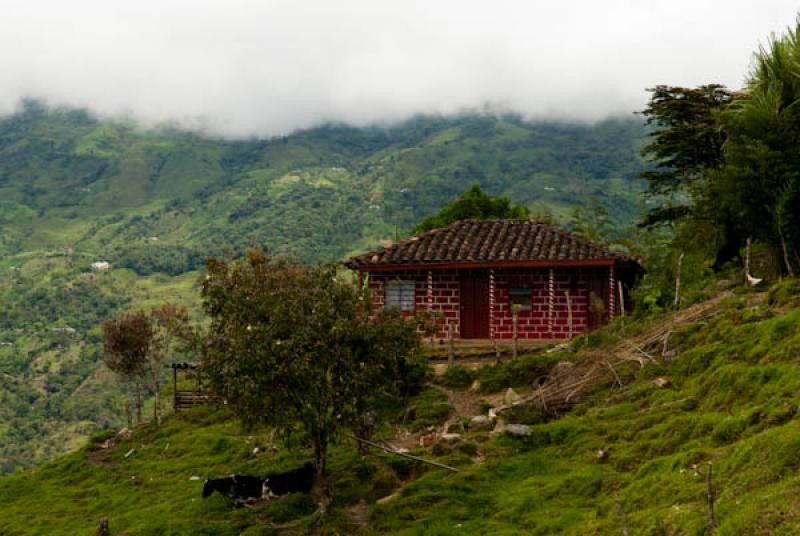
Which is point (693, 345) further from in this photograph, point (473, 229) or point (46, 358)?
point (46, 358)

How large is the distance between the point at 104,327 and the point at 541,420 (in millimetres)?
22970

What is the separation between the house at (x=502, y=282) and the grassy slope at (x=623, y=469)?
6.79 meters

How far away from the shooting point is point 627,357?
21.4 metres

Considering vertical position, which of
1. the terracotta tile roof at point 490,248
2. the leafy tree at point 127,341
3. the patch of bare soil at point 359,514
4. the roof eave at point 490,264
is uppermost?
the terracotta tile roof at point 490,248

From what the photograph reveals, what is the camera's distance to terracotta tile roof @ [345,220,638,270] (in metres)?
30.8

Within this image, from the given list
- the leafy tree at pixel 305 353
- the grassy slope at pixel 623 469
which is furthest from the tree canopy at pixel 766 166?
the leafy tree at pixel 305 353

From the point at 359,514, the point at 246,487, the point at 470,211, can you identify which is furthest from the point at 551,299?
Answer: the point at 470,211

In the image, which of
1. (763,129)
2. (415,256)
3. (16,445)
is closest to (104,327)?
(415,256)

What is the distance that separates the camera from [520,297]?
1260 inches

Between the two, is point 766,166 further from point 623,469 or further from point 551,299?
point 551,299

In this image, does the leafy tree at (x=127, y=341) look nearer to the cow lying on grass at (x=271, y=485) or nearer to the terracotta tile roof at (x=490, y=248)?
the terracotta tile roof at (x=490, y=248)

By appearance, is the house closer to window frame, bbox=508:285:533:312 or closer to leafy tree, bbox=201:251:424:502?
window frame, bbox=508:285:533:312

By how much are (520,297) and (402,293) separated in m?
4.73

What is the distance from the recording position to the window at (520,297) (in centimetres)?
3189
